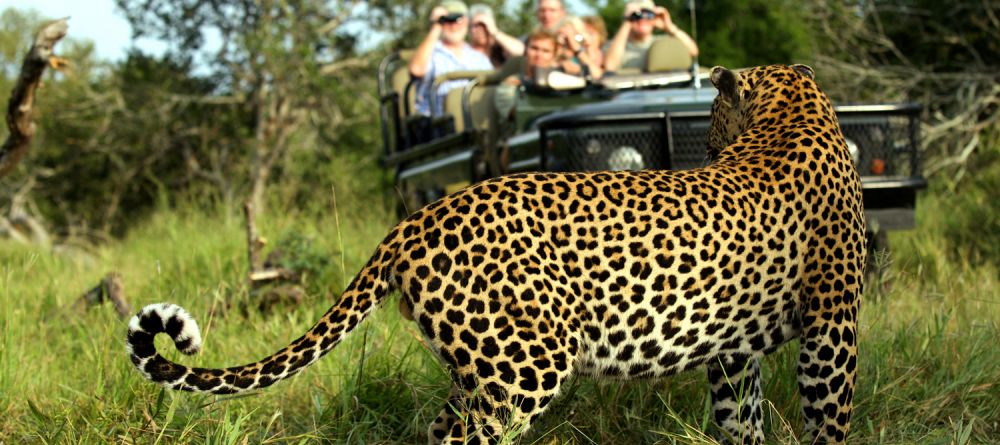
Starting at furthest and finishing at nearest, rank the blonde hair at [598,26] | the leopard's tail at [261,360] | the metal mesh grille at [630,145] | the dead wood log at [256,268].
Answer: the blonde hair at [598,26] → the metal mesh grille at [630,145] → the dead wood log at [256,268] → the leopard's tail at [261,360]

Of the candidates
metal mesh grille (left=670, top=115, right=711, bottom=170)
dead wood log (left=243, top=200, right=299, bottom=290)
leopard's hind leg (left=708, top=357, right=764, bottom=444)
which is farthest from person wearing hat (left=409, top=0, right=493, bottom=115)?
leopard's hind leg (left=708, top=357, right=764, bottom=444)

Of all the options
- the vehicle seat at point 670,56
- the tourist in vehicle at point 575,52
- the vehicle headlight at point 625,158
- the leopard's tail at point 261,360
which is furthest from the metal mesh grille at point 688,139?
the leopard's tail at point 261,360

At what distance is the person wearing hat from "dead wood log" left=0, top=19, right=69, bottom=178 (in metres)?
4.19

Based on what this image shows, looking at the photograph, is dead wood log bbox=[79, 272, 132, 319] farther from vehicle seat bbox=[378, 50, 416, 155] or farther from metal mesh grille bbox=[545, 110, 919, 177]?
vehicle seat bbox=[378, 50, 416, 155]

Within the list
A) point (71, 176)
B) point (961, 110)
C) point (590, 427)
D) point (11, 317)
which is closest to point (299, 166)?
point (71, 176)

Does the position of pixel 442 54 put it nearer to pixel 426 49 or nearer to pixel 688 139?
pixel 426 49

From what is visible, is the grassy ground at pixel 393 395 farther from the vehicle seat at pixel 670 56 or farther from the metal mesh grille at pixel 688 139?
the vehicle seat at pixel 670 56

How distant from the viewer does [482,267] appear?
9.86 ft

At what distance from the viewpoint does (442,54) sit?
1005 cm

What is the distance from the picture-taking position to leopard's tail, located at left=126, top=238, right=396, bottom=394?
2.92 m

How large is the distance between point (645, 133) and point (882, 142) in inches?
63.1

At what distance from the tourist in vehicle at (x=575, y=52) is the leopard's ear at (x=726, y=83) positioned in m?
4.00

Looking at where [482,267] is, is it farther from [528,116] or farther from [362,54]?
[362,54]

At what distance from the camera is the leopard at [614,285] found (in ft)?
9.82
